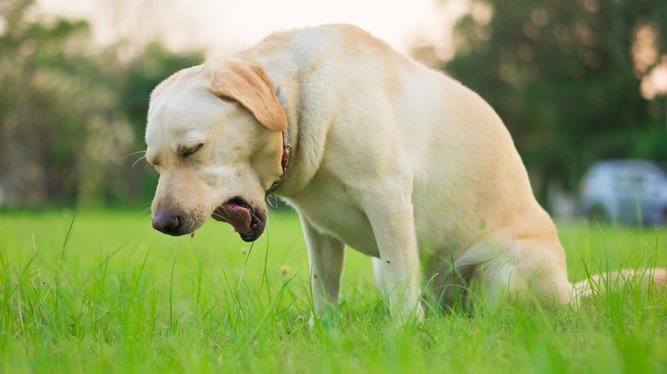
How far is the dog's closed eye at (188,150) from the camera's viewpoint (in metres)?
2.75

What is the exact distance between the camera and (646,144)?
2162 cm

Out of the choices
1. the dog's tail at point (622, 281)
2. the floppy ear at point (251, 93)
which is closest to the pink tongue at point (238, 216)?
the floppy ear at point (251, 93)

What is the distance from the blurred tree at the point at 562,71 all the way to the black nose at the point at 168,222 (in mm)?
A: 23154

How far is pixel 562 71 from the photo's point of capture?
27141mm

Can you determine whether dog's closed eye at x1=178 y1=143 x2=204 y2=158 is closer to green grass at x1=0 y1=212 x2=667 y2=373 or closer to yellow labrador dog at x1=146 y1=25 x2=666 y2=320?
yellow labrador dog at x1=146 y1=25 x2=666 y2=320

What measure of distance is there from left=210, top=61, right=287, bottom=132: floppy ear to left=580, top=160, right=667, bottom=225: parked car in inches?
470

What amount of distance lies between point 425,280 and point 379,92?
3.51 ft

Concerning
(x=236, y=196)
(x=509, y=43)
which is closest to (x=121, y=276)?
(x=236, y=196)

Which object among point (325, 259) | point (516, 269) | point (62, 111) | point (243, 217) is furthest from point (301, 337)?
point (62, 111)

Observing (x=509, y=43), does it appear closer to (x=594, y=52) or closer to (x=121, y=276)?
(x=594, y=52)

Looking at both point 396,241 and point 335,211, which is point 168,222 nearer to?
point 335,211

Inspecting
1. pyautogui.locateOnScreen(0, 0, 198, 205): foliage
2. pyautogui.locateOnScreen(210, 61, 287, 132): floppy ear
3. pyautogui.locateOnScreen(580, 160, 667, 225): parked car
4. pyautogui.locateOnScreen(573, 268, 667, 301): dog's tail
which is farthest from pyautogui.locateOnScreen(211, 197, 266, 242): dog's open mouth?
pyautogui.locateOnScreen(0, 0, 198, 205): foliage

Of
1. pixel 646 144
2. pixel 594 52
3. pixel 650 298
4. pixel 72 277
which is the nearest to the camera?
pixel 650 298

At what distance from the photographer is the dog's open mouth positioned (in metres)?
2.95
